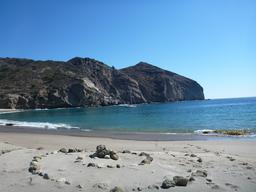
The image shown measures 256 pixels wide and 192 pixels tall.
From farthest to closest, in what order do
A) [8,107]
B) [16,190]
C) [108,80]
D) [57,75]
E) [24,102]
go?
[108,80]
[57,75]
[24,102]
[8,107]
[16,190]

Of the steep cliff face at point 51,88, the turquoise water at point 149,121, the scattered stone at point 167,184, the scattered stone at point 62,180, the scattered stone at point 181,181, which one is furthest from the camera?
the steep cliff face at point 51,88

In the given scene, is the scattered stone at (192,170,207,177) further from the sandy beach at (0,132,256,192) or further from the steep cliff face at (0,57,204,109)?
the steep cliff face at (0,57,204,109)

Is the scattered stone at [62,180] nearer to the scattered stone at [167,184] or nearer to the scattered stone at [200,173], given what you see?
the scattered stone at [167,184]

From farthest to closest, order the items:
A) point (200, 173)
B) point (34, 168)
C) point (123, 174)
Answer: point (34, 168) < point (200, 173) < point (123, 174)

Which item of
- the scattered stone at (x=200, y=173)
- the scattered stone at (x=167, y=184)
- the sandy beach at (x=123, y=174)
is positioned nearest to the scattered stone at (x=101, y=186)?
the sandy beach at (x=123, y=174)

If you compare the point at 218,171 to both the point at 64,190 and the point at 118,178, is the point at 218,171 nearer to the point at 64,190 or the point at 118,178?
the point at 118,178

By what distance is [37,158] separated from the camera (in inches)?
456

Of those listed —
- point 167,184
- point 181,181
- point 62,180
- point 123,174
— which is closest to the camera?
point 167,184

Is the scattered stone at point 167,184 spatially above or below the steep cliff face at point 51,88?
below

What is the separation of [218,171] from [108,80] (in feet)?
625

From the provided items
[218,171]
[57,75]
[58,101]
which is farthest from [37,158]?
[57,75]

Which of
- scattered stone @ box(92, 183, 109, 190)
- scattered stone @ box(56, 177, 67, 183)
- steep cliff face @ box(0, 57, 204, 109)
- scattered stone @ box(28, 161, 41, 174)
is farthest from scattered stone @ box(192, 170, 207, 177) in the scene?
steep cliff face @ box(0, 57, 204, 109)

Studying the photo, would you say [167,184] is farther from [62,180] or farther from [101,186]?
[62,180]

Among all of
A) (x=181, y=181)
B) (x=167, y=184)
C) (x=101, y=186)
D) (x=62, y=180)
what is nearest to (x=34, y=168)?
(x=62, y=180)
